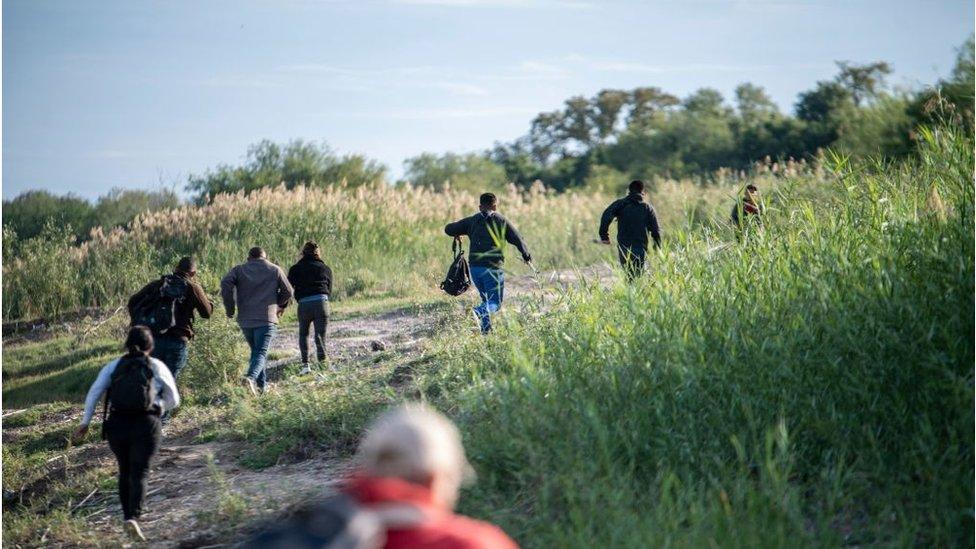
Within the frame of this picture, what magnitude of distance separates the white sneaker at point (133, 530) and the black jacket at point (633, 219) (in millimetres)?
6788

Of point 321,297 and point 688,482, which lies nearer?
point 688,482

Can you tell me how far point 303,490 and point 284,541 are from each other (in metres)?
5.25

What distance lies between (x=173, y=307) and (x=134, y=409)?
9.89 feet

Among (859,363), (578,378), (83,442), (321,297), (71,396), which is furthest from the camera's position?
(71,396)

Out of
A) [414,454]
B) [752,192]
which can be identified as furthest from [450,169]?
[414,454]

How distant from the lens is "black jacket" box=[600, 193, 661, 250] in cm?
1327

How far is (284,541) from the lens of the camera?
3.13 meters

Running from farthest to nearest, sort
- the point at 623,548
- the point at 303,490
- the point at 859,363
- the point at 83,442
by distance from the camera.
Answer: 1. the point at 83,442
2. the point at 303,490
3. the point at 859,363
4. the point at 623,548

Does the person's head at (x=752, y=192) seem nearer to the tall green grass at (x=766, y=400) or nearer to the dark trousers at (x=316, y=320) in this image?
the tall green grass at (x=766, y=400)

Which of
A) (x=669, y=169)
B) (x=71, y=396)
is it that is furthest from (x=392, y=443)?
(x=669, y=169)

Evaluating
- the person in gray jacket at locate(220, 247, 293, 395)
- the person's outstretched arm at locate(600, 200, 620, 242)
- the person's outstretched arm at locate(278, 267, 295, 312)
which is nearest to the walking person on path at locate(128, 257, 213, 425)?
the person in gray jacket at locate(220, 247, 293, 395)

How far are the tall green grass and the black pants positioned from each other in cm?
217

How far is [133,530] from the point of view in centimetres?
820

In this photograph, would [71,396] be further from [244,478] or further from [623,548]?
[623,548]
